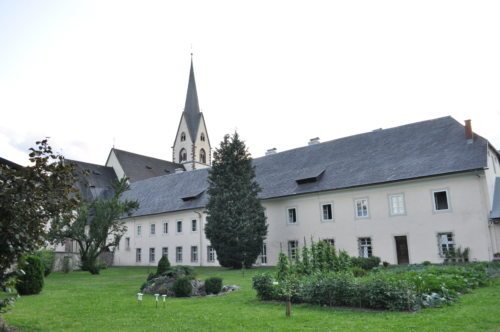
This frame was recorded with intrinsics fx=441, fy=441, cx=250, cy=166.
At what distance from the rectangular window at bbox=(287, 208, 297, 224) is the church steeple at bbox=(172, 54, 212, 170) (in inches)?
1677

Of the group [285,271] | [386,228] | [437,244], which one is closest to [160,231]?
[386,228]

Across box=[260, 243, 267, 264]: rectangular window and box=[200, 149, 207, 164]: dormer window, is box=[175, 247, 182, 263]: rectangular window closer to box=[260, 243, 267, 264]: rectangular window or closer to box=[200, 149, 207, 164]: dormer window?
box=[260, 243, 267, 264]: rectangular window

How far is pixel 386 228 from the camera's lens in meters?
28.8

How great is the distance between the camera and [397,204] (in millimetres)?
28672

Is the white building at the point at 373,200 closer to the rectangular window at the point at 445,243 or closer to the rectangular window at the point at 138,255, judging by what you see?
the rectangular window at the point at 445,243

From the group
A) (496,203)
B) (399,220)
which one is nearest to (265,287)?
(399,220)

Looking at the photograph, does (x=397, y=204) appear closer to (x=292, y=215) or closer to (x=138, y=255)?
(x=292, y=215)

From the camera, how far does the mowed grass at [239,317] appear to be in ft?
29.9

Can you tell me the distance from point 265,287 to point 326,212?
19144 mm

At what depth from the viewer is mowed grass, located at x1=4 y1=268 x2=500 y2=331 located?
29.9ft

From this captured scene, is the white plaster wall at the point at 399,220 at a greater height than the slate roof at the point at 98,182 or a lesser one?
lesser

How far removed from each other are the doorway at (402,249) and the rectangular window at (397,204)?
1605mm

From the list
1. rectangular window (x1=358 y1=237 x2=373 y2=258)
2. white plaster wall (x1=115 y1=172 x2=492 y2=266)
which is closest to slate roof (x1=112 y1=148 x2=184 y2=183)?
white plaster wall (x1=115 y1=172 x2=492 y2=266)

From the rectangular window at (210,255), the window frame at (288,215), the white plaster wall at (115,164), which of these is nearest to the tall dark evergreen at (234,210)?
the window frame at (288,215)
